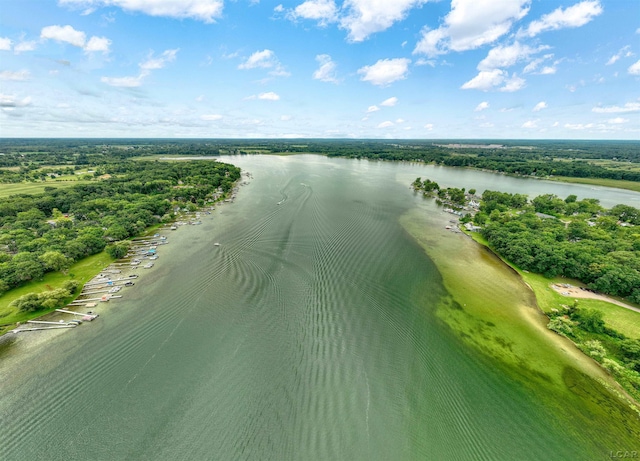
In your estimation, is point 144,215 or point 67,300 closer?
point 67,300

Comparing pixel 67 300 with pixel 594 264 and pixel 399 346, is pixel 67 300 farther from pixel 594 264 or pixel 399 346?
pixel 594 264

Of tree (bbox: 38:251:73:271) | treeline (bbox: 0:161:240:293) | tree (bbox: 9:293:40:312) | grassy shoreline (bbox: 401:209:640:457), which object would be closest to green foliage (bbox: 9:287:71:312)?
tree (bbox: 9:293:40:312)

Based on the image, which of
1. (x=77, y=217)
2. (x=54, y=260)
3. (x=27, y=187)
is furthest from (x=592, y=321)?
(x=27, y=187)

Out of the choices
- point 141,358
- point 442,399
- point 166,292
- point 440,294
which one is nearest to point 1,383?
point 141,358

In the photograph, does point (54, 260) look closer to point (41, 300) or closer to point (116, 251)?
point (116, 251)

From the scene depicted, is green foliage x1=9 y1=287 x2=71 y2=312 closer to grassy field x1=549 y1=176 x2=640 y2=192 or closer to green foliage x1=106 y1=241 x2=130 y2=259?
green foliage x1=106 y1=241 x2=130 y2=259

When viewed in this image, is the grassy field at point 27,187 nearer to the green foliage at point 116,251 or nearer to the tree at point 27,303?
the green foliage at point 116,251
